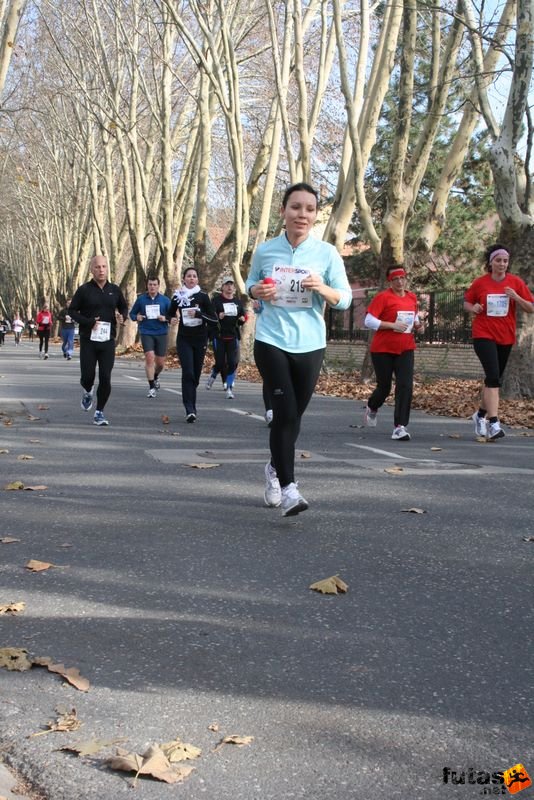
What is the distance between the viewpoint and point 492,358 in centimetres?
1164

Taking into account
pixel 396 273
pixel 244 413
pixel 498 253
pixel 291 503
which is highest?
pixel 498 253

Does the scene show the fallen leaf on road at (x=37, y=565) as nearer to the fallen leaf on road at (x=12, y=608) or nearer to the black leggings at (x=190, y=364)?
the fallen leaf on road at (x=12, y=608)

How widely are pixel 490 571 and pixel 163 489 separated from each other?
3.05 m

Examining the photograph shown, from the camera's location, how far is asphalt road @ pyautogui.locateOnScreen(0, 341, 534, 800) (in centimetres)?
308

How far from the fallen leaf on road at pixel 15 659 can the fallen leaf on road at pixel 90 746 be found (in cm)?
72

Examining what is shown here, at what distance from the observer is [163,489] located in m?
7.84

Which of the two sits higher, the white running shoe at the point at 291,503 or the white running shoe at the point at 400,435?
the white running shoe at the point at 291,503

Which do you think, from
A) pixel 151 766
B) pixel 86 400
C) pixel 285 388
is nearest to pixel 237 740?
pixel 151 766

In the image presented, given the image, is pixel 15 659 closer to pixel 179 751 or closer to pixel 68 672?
pixel 68 672

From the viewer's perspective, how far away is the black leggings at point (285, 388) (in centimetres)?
669

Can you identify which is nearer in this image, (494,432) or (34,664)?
(34,664)

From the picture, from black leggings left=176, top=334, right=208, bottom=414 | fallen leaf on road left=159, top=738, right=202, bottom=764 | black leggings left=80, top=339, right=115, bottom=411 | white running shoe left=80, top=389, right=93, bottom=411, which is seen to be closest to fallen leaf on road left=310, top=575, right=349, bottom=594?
fallen leaf on road left=159, top=738, right=202, bottom=764

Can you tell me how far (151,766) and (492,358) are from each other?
916 cm

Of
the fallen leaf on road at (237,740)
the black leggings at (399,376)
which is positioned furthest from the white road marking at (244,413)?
the fallen leaf on road at (237,740)
